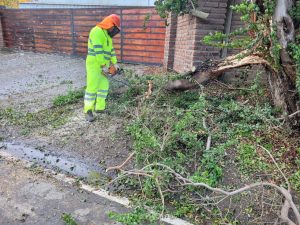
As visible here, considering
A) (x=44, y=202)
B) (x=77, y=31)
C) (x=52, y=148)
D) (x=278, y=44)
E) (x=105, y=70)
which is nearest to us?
(x=44, y=202)

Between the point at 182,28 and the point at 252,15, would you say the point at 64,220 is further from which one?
the point at 182,28

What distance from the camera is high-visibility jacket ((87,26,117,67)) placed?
493cm

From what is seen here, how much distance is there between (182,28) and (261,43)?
9.87 ft

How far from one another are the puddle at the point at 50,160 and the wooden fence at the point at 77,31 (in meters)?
3.84

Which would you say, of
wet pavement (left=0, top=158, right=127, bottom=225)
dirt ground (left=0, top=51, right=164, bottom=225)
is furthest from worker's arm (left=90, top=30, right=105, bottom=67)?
wet pavement (left=0, top=158, right=127, bottom=225)

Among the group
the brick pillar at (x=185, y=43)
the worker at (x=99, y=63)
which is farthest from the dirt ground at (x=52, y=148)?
the brick pillar at (x=185, y=43)

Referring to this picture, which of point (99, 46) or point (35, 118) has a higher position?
point (99, 46)

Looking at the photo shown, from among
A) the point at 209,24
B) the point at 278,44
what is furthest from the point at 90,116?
the point at 278,44

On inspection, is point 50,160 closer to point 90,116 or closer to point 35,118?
point 90,116

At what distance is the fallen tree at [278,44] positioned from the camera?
3.64 metres

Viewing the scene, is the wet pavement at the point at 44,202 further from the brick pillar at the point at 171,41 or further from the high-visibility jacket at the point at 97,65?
the brick pillar at the point at 171,41

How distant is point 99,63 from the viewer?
16.6 feet

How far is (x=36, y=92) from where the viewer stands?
7.14m

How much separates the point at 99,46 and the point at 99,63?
31 cm
